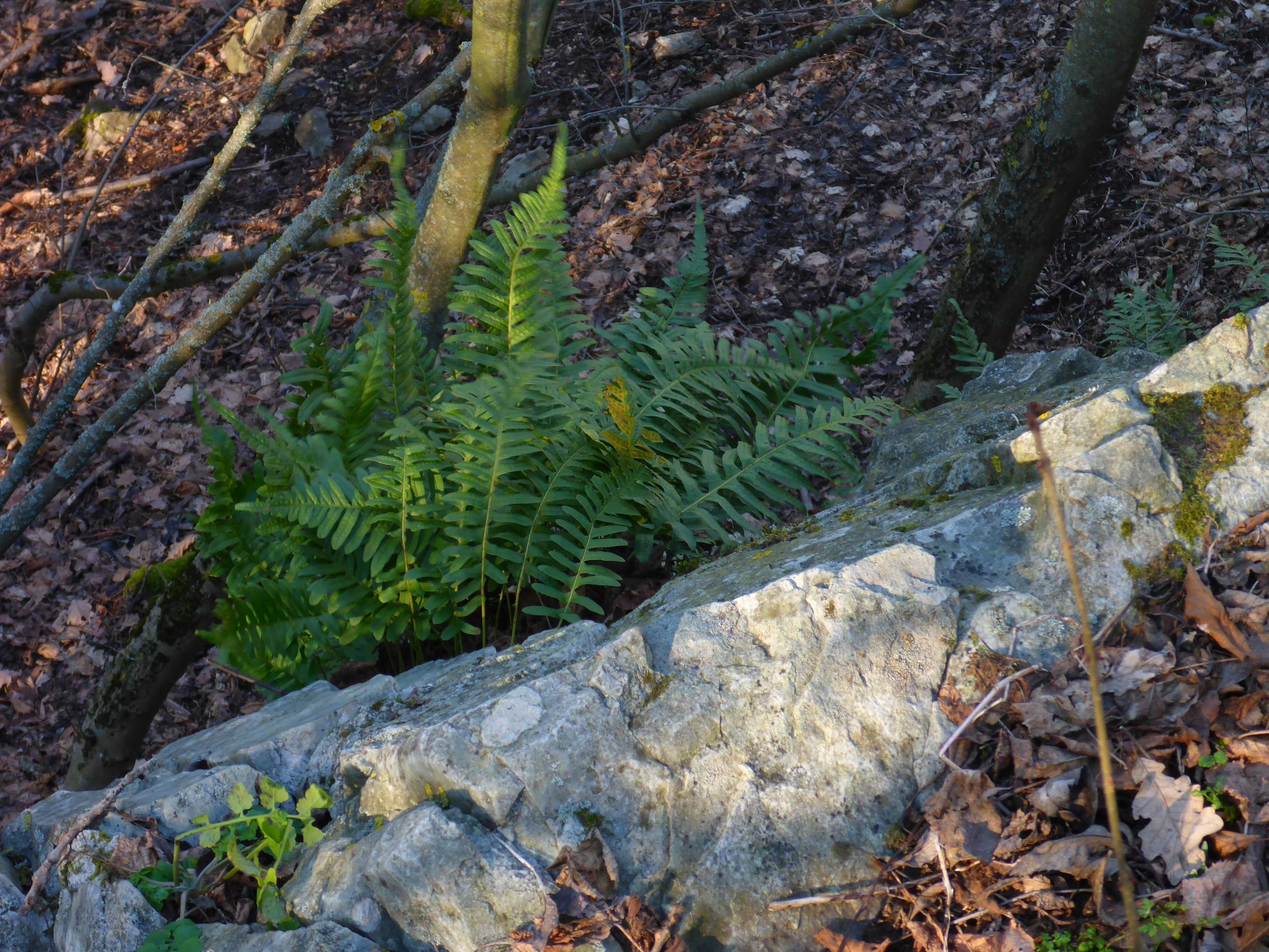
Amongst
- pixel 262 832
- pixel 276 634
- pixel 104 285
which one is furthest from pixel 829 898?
pixel 104 285

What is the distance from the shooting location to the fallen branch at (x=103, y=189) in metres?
7.73

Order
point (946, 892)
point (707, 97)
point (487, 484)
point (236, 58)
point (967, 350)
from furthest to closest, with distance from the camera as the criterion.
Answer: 1. point (236, 58)
2. point (707, 97)
3. point (967, 350)
4. point (487, 484)
5. point (946, 892)

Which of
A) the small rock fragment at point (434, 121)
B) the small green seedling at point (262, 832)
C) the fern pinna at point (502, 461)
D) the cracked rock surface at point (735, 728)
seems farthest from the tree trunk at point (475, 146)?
the small rock fragment at point (434, 121)

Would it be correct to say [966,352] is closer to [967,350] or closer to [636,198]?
[967,350]

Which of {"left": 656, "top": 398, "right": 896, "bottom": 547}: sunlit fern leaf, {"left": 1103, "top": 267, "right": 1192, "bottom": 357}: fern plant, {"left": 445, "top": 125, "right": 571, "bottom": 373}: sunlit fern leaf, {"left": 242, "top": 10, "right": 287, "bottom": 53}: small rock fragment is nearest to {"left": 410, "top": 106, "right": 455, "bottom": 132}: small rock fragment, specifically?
{"left": 242, "top": 10, "right": 287, "bottom": 53}: small rock fragment

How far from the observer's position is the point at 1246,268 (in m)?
4.50

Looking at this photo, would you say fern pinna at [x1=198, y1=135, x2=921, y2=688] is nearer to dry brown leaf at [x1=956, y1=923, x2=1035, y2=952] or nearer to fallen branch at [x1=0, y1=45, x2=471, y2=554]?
fallen branch at [x1=0, y1=45, x2=471, y2=554]

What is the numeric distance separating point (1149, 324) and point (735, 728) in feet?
9.91

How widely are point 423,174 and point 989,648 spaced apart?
20.8 ft

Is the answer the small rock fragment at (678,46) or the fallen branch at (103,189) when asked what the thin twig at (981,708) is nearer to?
the small rock fragment at (678,46)

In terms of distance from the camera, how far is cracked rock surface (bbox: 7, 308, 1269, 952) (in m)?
1.68

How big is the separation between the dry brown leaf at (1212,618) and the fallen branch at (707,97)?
12.4 ft

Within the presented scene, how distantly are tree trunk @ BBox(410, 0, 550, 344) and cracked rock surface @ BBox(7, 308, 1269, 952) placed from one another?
1974 mm

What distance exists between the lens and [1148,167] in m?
5.29
